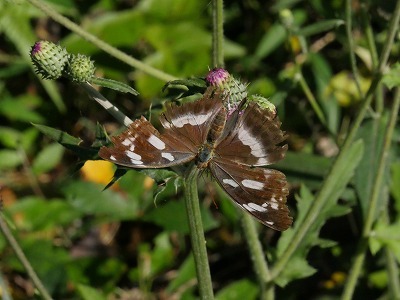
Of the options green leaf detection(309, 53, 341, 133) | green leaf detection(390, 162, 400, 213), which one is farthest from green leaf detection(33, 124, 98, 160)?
green leaf detection(309, 53, 341, 133)

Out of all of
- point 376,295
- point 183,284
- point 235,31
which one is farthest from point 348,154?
point 235,31

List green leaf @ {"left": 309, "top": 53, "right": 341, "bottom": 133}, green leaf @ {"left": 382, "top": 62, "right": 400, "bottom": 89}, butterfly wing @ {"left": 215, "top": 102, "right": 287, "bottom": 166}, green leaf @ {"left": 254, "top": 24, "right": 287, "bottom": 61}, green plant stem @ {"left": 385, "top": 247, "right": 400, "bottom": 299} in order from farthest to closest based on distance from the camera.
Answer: green leaf @ {"left": 254, "top": 24, "right": 287, "bottom": 61} → green leaf @ {"left": 309, "top": 53, "right": 341, "bottom": 133} → green plant stem @ {"left": 385, "top": 247, "right": 400, "bottom": 299} → green leaf @ {"left": 382, "top": 62, "right": 400, "bottom": 89} → butterfly wing @ {"left": 215, "top": 102, "right": 287, "bottom": 166}

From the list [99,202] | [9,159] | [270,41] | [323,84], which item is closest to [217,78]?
[99,202]

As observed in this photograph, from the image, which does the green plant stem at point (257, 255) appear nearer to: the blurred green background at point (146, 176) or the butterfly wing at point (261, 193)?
the blurred green background at point (146, 176)

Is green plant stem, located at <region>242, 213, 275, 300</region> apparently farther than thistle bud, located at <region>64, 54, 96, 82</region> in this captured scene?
Yes

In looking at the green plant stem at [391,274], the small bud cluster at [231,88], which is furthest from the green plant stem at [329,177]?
the small bud cluster at [231,88]

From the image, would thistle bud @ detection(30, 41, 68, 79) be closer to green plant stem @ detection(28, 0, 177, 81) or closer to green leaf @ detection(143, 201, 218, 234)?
green plant stem @ detection(28, 0, 177, 81)

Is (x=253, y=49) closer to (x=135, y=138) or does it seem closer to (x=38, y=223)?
(x=38, y=223)
